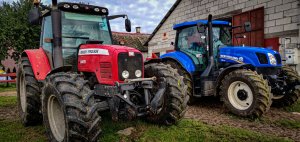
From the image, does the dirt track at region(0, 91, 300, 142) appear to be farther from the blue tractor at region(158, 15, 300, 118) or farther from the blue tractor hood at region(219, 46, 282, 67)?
the blue tractor hood at region(219, 46, 282, 67)

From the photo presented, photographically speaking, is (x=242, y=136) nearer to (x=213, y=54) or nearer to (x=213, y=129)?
(x=213, y=129)

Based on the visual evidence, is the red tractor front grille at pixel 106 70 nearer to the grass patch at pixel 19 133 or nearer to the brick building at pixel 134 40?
the grass patch at pixel 19 133

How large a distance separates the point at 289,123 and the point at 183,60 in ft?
9.46

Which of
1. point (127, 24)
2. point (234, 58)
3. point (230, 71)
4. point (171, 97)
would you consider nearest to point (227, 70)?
point (230, 71)

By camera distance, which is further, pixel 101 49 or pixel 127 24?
pixel 127 24

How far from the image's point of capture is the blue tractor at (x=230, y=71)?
4910 mm

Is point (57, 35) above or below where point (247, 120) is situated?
above

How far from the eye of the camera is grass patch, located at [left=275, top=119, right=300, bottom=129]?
4.37 meters

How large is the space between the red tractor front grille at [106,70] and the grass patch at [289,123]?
3255mm

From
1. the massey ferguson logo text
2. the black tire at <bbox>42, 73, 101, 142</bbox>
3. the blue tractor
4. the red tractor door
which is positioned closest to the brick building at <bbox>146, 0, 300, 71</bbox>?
the red tractor door

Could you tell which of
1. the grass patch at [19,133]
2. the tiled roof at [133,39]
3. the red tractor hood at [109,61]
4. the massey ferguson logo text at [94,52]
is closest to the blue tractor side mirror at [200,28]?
the red tractor hood at [109,61]

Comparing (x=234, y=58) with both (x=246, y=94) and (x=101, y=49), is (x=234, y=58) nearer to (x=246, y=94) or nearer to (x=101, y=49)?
(x=246, y=94)

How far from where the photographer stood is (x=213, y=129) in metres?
4.08

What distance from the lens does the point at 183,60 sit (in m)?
6.50
